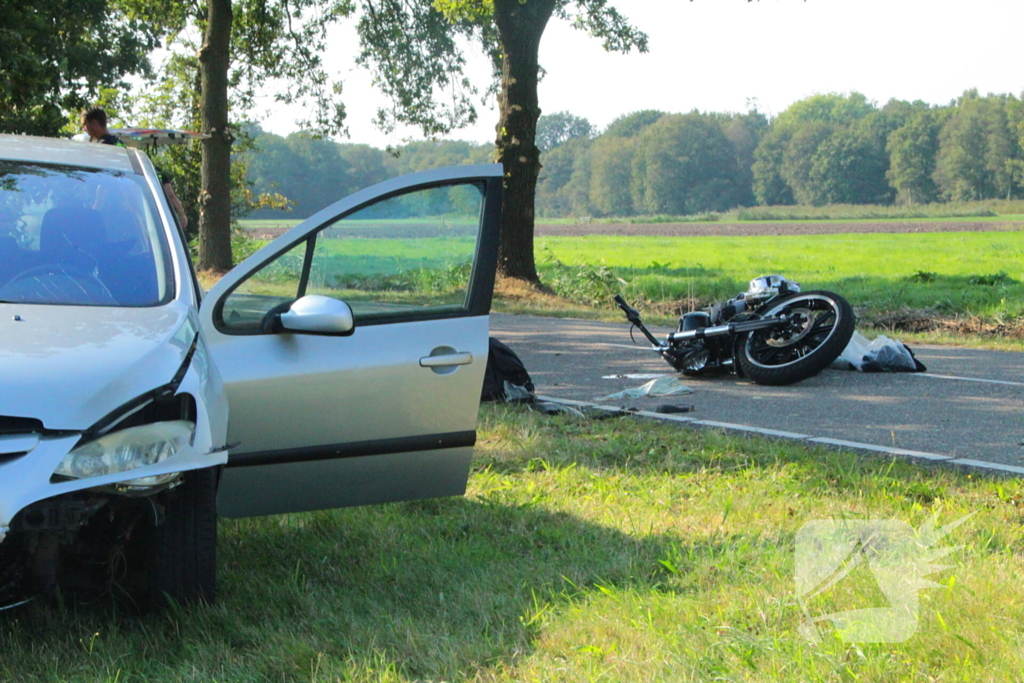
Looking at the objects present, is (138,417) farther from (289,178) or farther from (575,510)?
(289,178)

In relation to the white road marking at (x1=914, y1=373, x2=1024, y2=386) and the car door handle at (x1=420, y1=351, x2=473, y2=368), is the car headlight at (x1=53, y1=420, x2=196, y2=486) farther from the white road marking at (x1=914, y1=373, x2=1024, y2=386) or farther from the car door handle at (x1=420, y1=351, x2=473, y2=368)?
the white road marking at (x1=914, y1=373, x2=1024, y2=386)

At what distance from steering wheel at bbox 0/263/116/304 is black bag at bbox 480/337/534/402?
4161 millimetres

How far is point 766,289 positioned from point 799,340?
0.58 m

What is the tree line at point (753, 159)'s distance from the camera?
256 feet

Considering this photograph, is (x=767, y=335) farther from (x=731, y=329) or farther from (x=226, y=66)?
(x=226, y=66)

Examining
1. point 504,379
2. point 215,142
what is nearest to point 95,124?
point 504,379

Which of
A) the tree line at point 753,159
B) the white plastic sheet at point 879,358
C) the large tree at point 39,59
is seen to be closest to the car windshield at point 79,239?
the white plastic sheet at point 879,358

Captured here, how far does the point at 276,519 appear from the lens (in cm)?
498

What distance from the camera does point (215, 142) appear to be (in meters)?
22.4

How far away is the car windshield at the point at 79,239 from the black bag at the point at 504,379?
148 inches

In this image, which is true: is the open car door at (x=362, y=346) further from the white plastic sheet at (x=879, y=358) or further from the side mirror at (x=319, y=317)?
the white plastic sheet at (x=879, y=358)

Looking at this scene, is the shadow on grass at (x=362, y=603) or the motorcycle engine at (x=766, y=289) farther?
the motorcycle engine at (x=766, y=289)

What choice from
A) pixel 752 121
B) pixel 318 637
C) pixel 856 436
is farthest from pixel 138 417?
pixel 752 121

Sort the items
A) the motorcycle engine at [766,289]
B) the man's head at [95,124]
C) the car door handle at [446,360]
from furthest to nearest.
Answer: the man's head at [95,124], the motorcycle engine at [766,289], the car door handle at [446,360]
